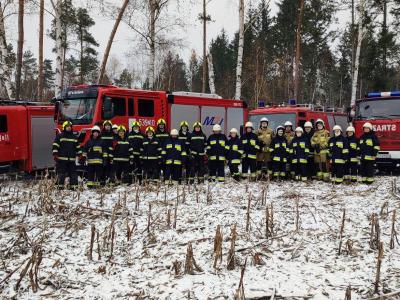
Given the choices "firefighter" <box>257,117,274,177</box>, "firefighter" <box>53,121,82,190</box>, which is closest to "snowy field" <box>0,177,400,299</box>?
"firefighter" <box>53,121,82,190</box>

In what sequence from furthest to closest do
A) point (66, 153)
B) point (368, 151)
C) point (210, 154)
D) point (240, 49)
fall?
point (240, 49), point (210, 154), point (368, 151), point (66, 153)

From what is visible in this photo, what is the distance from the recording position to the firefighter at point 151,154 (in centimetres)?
1098

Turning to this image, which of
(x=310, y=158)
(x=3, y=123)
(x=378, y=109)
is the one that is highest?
(x=378, y=109)

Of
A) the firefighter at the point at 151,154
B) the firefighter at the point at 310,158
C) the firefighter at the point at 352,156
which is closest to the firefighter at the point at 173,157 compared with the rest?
the firefighter at the point at 151,154

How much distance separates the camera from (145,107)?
1267 cm

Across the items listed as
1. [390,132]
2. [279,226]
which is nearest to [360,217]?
[279,226]

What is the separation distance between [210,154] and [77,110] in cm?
393

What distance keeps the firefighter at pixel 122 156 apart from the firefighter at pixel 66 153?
106cm

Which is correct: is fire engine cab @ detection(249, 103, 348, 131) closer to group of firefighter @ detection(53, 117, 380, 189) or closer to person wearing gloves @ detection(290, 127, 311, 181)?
group of firefighter @ detection(53, 117, 380, 189)

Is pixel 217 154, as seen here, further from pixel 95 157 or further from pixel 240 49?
pixel 240 49

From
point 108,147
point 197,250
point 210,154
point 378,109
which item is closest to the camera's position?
point 197,250

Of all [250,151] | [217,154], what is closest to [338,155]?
[250,151]

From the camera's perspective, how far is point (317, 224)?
22.2 ft

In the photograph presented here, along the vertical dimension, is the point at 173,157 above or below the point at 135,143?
below
